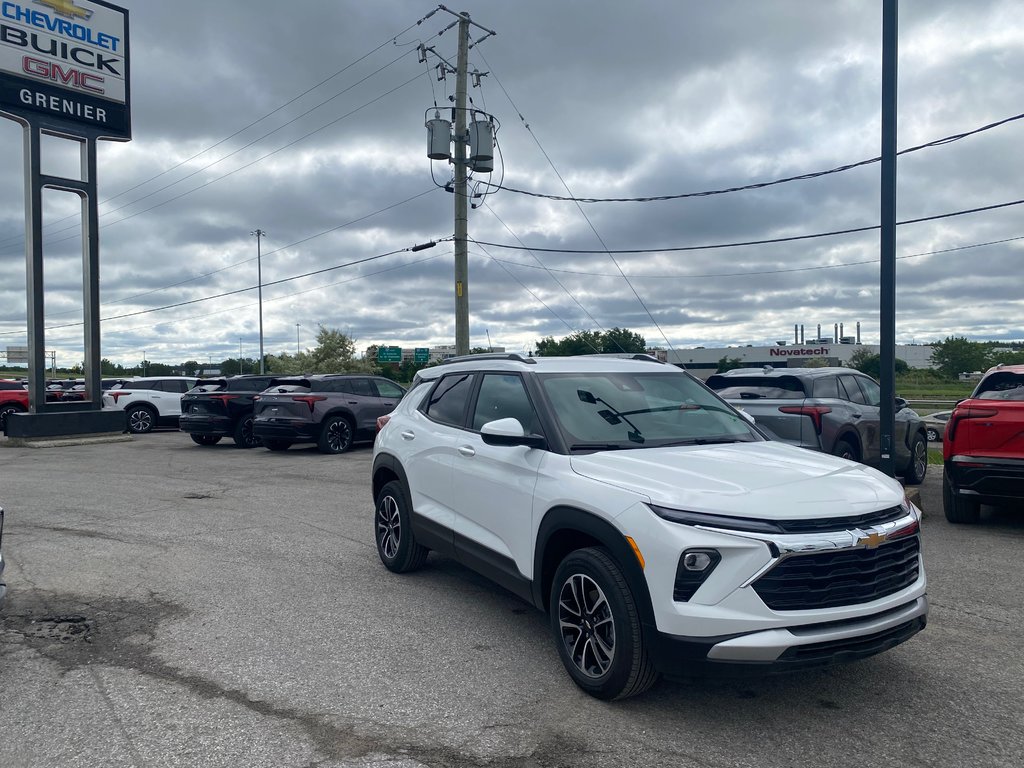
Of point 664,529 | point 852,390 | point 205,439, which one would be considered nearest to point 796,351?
point 205,439

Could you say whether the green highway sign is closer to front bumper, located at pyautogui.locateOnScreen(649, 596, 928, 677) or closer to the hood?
the hood

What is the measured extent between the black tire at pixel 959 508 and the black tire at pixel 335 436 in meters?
11.2

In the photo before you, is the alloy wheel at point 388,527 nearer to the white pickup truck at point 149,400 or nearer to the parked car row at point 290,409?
the parked car row at point 290,409

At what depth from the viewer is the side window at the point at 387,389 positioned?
56.9 feet

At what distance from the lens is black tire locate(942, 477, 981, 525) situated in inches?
321

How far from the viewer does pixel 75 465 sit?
14.5 meters

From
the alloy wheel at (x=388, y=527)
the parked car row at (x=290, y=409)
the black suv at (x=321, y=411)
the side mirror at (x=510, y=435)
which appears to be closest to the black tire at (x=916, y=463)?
the alloy wheel at (x=388, y=527)

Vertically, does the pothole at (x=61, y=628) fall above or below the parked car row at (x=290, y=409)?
below

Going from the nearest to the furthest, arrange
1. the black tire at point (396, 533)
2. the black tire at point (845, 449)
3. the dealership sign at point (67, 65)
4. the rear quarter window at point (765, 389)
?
Result: the black tire at point (396, 533)
the black tire at point (845, 449)
the rear quarter window at point (765, 389)
the dealership sign at point (67, 65)

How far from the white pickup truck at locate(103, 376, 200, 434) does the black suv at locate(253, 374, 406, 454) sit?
22.7 feet

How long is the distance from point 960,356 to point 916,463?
7559cm

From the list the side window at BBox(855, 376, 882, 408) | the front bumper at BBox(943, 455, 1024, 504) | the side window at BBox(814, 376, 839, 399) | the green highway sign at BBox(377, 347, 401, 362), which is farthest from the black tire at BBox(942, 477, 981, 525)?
the green highway sign at BBox(377, 347, 401, 362)

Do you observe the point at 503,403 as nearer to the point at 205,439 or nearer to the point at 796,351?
the point at 205,439

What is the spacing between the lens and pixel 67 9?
19984 millimetres
